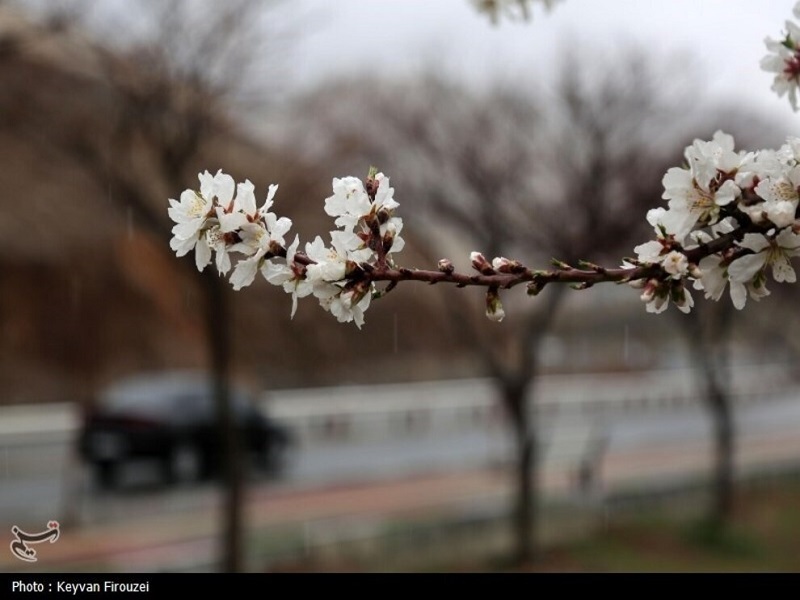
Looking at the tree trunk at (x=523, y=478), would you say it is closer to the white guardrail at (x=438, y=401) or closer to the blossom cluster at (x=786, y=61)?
the white guardrail at (x=438, y=401)

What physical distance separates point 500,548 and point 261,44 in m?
5.44

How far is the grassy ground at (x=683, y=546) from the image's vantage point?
8.38 m

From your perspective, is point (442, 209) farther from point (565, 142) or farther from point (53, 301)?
point (53, 301)

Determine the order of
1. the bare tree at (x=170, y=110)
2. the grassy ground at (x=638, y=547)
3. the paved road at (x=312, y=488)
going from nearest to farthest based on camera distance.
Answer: the bare tree at (x=170, y=110)
the grassy ground at (x=638, y=547)
the paved road at (x=312, y=488)

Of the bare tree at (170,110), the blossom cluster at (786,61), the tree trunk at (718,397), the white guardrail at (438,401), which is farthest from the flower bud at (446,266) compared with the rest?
the white guardrail at (438,401)

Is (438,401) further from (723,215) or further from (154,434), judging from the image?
(723,215)

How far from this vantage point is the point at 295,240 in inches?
53.2

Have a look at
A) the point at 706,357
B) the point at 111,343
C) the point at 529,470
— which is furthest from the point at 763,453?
the point at 111,343

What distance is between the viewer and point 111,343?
2180 cm

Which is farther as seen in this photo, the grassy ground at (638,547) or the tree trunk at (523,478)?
the tree trunk at (523,478)

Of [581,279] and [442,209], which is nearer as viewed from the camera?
[581,279]

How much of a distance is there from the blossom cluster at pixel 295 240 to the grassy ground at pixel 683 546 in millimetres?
6895

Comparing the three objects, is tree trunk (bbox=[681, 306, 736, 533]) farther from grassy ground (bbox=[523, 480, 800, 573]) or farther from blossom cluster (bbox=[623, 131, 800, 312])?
blossom cluster (bbox=[623, 131, 800, 312])
